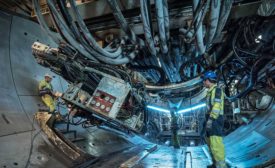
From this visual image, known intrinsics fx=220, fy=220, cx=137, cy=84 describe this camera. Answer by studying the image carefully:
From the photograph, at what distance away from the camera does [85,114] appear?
397cm

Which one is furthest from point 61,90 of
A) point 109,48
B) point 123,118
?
point 109,48

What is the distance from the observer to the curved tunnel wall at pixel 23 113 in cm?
269

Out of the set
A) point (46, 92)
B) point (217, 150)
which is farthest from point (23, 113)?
point (217, 150)

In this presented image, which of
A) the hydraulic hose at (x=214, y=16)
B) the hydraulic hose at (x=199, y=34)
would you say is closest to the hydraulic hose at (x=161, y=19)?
the hydraulic hose at (x=199, y=34)

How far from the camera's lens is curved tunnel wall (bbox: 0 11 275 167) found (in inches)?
106

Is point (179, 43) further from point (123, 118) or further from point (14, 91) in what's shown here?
point (14, 91)

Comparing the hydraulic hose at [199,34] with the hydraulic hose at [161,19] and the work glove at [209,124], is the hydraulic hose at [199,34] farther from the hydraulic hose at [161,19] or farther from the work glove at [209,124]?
the work glove at [209,124]

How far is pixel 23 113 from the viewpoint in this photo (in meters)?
3.38

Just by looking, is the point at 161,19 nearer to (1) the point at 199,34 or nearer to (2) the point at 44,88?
(1) the point at 199,34

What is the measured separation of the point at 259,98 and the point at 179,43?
2.98 metres

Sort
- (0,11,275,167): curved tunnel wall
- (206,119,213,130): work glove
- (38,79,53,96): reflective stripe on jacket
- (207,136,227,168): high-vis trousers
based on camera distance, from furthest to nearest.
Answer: (38,79,53,96): reflective stripe on jacket, (206,119,213,130): work glove, (207,136,227,168): high-vis trousers, (0,11,275,167): curved tunnel wall

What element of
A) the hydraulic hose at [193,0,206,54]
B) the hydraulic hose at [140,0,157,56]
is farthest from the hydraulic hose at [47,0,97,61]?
the hydraulic hose at [193,0,206,54]

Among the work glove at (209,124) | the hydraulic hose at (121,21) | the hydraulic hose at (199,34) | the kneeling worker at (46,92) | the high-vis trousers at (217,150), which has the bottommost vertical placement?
the high-vis trousers at (217,150)

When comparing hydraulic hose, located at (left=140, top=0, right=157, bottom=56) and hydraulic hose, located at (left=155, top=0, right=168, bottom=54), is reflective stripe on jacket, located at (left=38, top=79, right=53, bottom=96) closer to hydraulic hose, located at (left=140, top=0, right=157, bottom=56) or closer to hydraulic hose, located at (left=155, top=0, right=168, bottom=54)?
hydraulic hose, located at (left=140, top=0, right=157, bottom=56)
